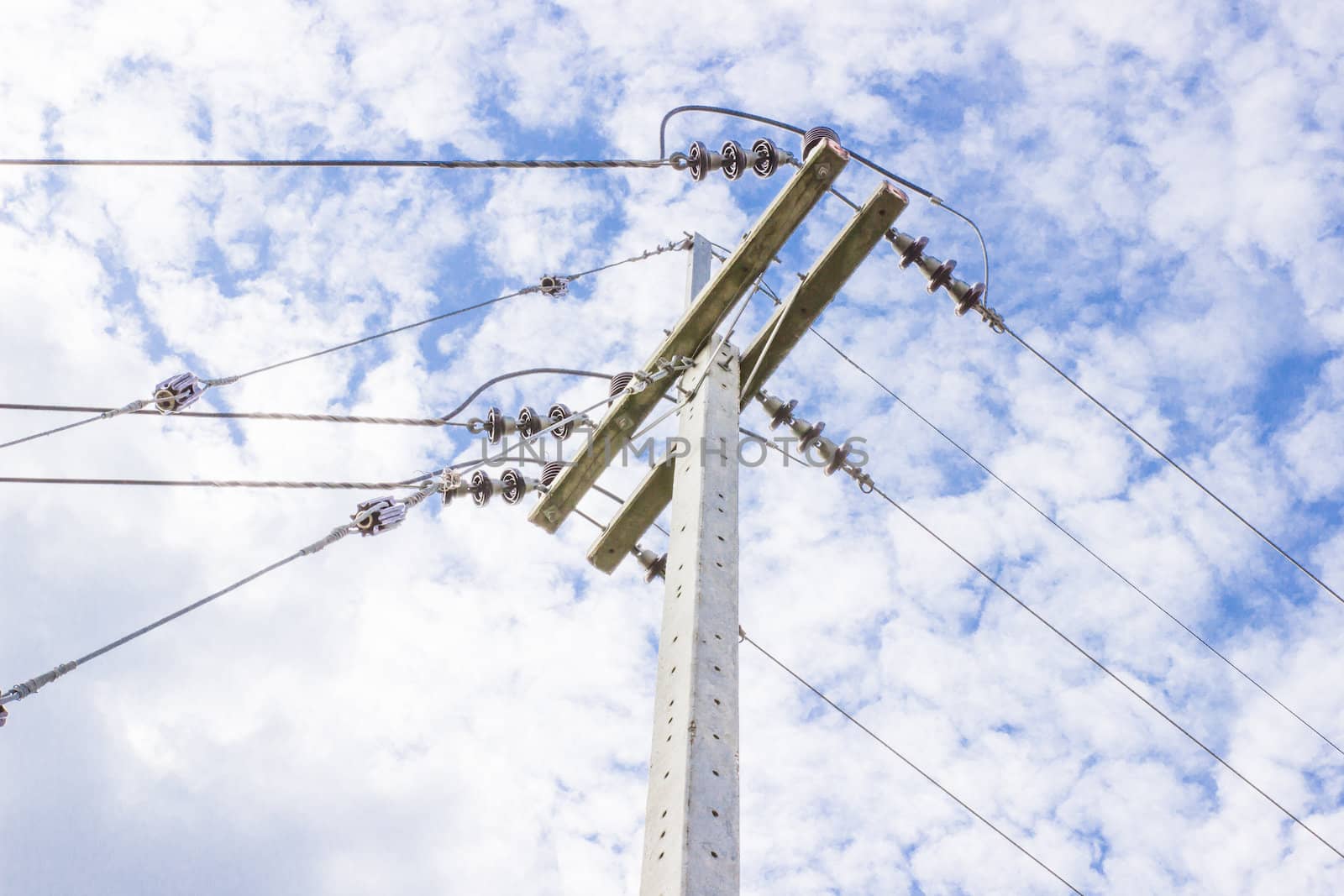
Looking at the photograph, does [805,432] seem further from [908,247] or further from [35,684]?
[35,684]

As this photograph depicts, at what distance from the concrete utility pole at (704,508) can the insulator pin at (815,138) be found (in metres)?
0.06

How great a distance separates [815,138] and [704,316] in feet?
3.73

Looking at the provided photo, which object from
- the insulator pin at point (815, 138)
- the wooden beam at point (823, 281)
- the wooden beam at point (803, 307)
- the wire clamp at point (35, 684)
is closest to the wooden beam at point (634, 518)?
the wooden beam at point (803, 307)

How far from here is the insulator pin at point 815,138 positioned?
642cm

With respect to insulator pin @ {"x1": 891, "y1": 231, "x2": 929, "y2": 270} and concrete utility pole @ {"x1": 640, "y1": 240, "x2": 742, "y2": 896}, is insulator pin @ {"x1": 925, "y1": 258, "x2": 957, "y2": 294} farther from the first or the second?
concrete utility pole @ {"x1": 640, "y1": 240, "x2": 742, "y2": 896}

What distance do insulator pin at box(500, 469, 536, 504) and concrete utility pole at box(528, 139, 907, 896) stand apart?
200 mm

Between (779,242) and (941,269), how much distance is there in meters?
1.10

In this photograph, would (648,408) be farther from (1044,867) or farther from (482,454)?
(1044,867)

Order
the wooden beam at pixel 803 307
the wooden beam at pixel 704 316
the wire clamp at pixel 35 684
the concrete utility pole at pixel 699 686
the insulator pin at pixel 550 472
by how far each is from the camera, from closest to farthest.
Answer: the concrete utility pole at pixel 699 686 < the wire clamp at pixel 35 684 < the wooden beam at pixel 704 316 < the wooden beam at pixel 803 307 < the insulator pin at pixel 550 472

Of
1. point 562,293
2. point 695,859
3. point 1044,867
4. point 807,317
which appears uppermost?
point 562,293

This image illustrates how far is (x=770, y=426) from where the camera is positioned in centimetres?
705

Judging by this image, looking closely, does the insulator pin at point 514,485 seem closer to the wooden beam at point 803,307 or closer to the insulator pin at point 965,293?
the wooden beam at point 803,307

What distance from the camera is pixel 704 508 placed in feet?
17.1

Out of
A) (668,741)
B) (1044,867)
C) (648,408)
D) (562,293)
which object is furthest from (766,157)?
(1044,867)
